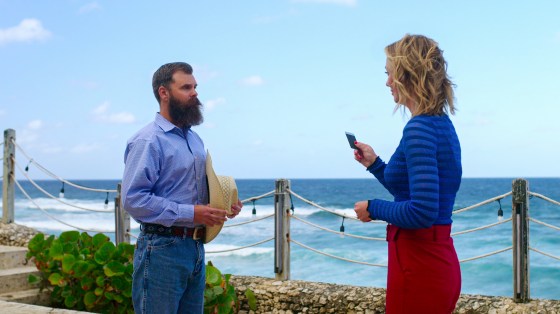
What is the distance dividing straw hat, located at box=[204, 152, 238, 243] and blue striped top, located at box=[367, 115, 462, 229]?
80cm

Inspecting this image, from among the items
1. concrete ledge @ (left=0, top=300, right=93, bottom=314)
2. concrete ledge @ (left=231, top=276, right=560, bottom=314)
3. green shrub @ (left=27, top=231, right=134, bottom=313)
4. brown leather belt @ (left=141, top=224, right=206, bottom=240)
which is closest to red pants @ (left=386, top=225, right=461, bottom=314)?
brown leather belt @ (left=141, top=224, right=206, bottom=240)

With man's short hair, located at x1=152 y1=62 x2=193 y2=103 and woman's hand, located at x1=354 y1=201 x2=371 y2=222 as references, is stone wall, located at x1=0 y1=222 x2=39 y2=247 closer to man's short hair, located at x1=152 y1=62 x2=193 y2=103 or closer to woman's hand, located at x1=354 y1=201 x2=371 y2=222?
man's short hair, located at x1=152 y1=62 x2=193 y2=103

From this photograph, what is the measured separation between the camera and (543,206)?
33.4m

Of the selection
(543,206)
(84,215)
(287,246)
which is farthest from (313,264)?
(543,206)

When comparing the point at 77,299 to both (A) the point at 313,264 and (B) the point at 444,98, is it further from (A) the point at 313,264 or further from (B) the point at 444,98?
(A) the point at 313,264

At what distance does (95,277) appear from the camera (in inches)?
207

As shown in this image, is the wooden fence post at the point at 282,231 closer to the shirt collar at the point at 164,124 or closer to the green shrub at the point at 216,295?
the green shrub at the point at 216,295

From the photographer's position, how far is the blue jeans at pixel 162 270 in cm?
255

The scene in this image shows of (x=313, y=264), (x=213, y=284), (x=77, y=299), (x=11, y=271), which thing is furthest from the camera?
(x=313, y=264)

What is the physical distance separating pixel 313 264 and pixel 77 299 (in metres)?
10.8

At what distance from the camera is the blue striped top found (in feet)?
6.03

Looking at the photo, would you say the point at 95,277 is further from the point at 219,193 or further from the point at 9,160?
the point at 9,160

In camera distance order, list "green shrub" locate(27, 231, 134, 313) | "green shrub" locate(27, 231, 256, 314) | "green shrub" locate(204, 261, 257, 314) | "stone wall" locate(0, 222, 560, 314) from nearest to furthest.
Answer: "stone wall" locate(0, 222, 560, 314), "green shrub" locate(204, 261, 257, 314), "green shrub" locate(27, 231, 256, 314), "green shrub" locate(27, 231, 134, 313)

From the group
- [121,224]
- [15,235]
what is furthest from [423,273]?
[15,235]
